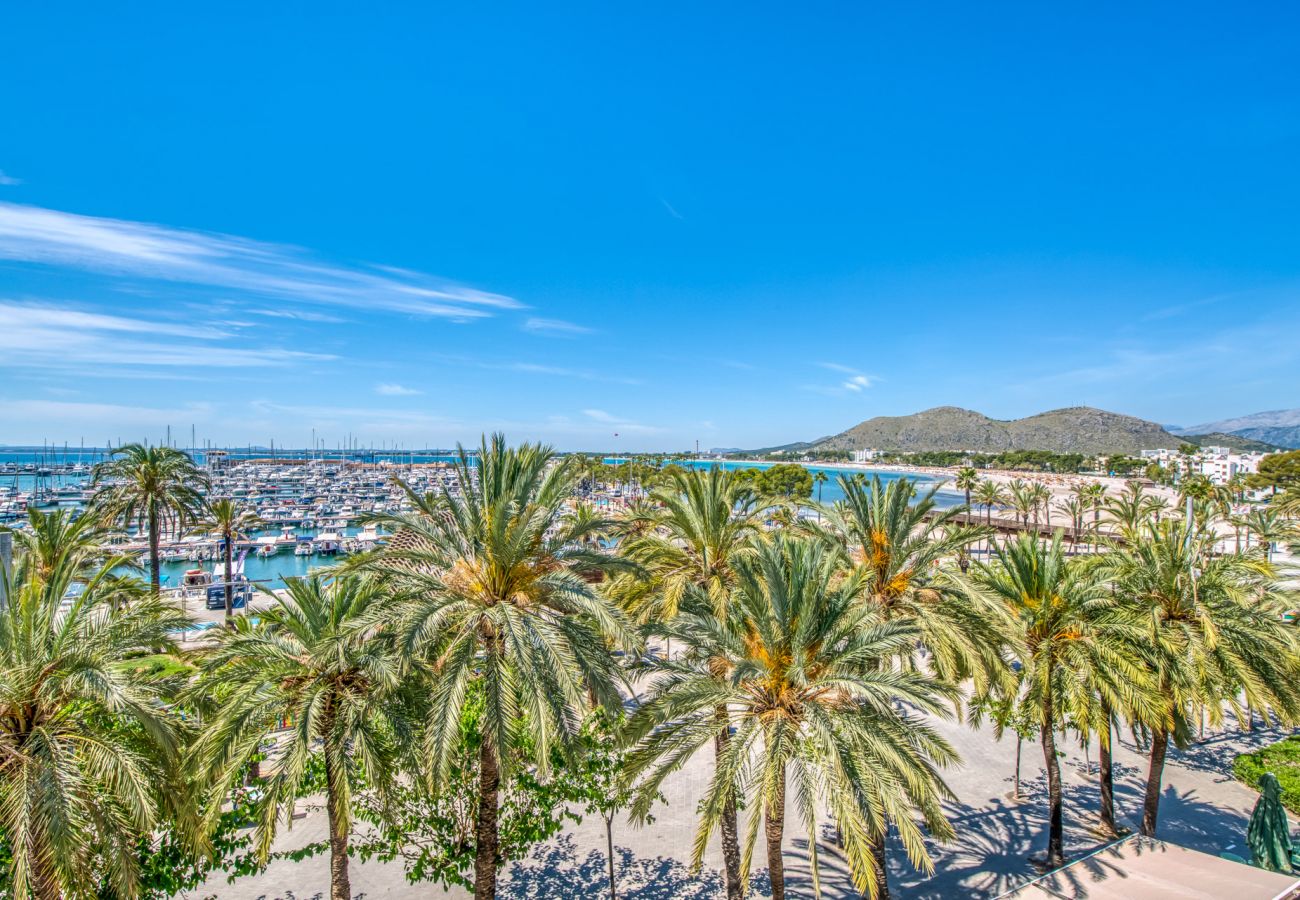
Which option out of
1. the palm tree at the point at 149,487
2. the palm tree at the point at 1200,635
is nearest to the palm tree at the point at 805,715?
the palm tree at the point at 1200,635

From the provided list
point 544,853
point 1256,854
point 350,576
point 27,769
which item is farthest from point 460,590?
point 1256,854

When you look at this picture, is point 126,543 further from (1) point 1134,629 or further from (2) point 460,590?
(1) point 1134,629

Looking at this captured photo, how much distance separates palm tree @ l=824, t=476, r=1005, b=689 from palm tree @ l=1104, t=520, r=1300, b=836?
2822 mm

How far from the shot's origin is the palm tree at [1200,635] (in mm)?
11094

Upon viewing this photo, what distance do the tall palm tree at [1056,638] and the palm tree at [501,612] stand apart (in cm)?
761

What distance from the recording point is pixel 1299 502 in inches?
1455

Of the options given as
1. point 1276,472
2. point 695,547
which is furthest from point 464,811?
point 1276,472

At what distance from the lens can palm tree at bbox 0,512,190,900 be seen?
20.9 ft

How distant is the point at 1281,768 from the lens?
12.7 m

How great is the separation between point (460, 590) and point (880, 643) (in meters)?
5.90

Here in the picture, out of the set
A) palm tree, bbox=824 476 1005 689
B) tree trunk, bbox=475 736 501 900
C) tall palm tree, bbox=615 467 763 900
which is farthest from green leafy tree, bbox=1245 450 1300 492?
tree trunk, bbox=475 736 501 900

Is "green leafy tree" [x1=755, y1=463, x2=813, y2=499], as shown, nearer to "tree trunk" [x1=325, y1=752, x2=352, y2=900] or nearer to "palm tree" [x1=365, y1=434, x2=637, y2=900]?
"palm tree" [x1=365, y1=434, x2=637, y2=900]

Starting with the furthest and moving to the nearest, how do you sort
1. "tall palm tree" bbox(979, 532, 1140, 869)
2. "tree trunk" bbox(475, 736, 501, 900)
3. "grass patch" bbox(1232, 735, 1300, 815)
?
"grass patch" bbox(1232, 735, 1300, 815)
"tall palm tree" bbox(979, 532, 1140, 869)
"tree trunk" bbox(475, 736, 501, 900)

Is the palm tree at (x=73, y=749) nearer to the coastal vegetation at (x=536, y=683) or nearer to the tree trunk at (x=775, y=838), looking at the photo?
the coastal vegetation at (x=536, y=683)
